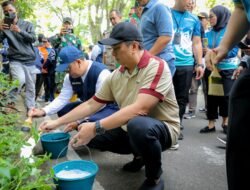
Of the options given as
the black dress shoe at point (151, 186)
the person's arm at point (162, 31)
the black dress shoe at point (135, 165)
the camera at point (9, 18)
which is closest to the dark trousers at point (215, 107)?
the person's arm at point (162, 31)

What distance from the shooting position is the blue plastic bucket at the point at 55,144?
2658 millimetres

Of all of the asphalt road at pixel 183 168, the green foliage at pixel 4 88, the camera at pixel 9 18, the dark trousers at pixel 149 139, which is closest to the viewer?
the dark trousers at pixel 149 139

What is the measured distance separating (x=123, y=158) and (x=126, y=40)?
136 cm

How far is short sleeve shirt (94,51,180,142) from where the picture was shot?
2324 mm

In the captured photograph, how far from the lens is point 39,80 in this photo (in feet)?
25.3

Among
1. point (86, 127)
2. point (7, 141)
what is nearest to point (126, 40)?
point (86, 127)

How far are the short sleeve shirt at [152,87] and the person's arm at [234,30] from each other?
82 cm

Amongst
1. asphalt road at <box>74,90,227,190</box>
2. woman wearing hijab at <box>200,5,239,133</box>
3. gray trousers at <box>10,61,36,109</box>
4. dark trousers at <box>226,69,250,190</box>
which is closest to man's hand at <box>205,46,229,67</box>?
dark trousers at <box>226,69,250,190</box>

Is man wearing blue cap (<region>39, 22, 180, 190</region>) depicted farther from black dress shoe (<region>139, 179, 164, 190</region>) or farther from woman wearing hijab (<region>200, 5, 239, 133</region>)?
woman wearing hijab (<region>200, 5, 239, 133</region>)

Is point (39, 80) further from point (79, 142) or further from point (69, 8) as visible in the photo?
point (69, 8)

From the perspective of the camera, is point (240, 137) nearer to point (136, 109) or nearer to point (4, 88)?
point (136, 109)

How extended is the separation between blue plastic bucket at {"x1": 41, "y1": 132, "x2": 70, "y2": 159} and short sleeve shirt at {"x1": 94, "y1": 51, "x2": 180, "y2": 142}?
0.59 m

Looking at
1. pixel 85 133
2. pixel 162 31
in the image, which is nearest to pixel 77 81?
pixel 162 31

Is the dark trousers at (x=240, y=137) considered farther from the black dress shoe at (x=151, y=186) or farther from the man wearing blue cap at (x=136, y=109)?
the black dress shoe at (x=151, y=186)
